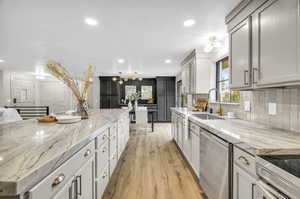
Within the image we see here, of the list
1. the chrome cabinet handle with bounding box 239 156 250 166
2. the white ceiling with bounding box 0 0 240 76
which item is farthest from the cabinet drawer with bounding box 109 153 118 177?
the white ceiling with bounding box 0 0 240 76

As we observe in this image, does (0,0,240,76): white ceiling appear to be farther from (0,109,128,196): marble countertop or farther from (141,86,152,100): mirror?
(141,86,152,100): mirror

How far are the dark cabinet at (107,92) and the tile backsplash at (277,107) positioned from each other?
6.83 meters

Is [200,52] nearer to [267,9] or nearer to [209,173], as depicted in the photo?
[267,9]

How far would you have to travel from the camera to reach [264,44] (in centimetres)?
141

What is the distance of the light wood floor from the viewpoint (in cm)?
A: 199

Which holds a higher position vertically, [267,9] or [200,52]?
[200,52]

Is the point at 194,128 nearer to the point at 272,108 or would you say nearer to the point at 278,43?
the point at 272,108

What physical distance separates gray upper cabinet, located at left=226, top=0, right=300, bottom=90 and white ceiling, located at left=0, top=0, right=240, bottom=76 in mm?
369

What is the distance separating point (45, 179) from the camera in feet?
2.39

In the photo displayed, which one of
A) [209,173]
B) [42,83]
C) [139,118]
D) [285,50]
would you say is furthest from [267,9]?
[42,83]

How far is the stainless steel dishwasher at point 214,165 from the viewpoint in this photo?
1.39 metres

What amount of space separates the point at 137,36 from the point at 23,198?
9.09 feet

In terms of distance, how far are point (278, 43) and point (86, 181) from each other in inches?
77.0

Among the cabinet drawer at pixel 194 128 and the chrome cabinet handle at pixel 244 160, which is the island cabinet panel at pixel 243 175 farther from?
the cabinet drawer at pixel 194 128
